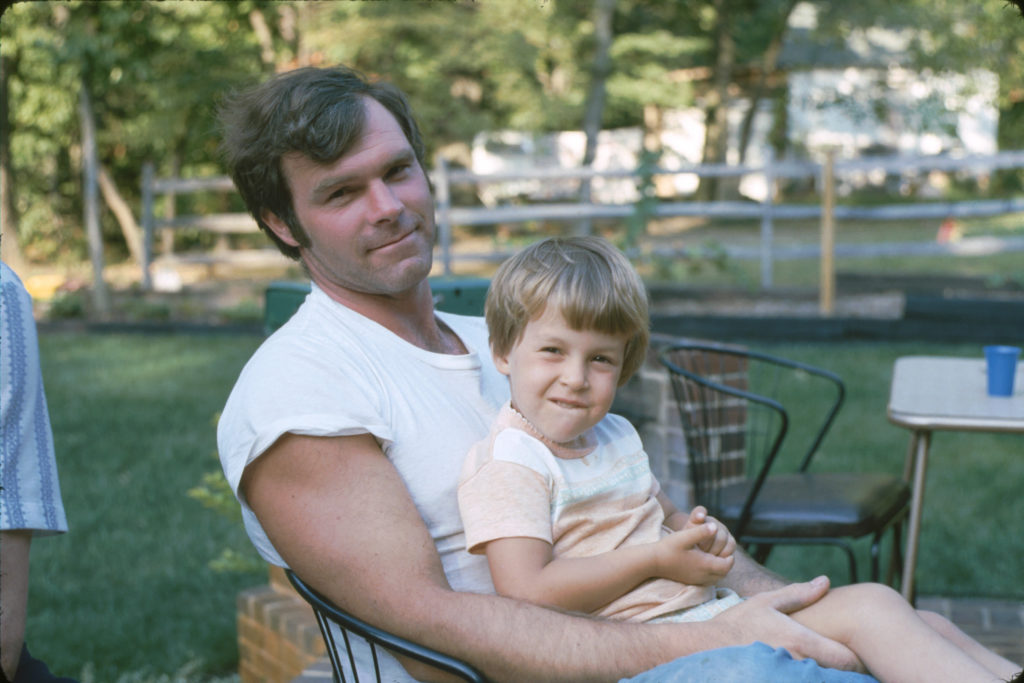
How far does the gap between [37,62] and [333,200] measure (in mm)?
10837

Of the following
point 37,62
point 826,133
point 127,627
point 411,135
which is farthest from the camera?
point 826,133

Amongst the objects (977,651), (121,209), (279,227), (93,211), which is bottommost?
(121,209)

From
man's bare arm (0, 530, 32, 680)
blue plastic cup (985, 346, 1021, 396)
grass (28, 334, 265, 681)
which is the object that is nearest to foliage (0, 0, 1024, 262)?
grass (28, 334, 265, 681)

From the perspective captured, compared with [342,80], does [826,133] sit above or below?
below

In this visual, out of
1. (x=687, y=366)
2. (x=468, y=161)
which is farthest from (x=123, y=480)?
(x=468, y=161)

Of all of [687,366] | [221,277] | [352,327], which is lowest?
[221,277]

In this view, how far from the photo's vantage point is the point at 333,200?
186cm

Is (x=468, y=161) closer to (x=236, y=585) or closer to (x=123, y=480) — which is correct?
(x=123, y=480)

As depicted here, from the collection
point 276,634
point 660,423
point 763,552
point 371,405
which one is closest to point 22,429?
point 371,405

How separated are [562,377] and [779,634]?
503 mm

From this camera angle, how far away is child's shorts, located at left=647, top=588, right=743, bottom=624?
163 centimetres

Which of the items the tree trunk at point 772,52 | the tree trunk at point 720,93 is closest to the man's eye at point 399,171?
the tree trunk at point 772,52

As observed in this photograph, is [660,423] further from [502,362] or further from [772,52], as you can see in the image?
[772,52]

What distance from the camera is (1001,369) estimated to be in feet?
9.68
